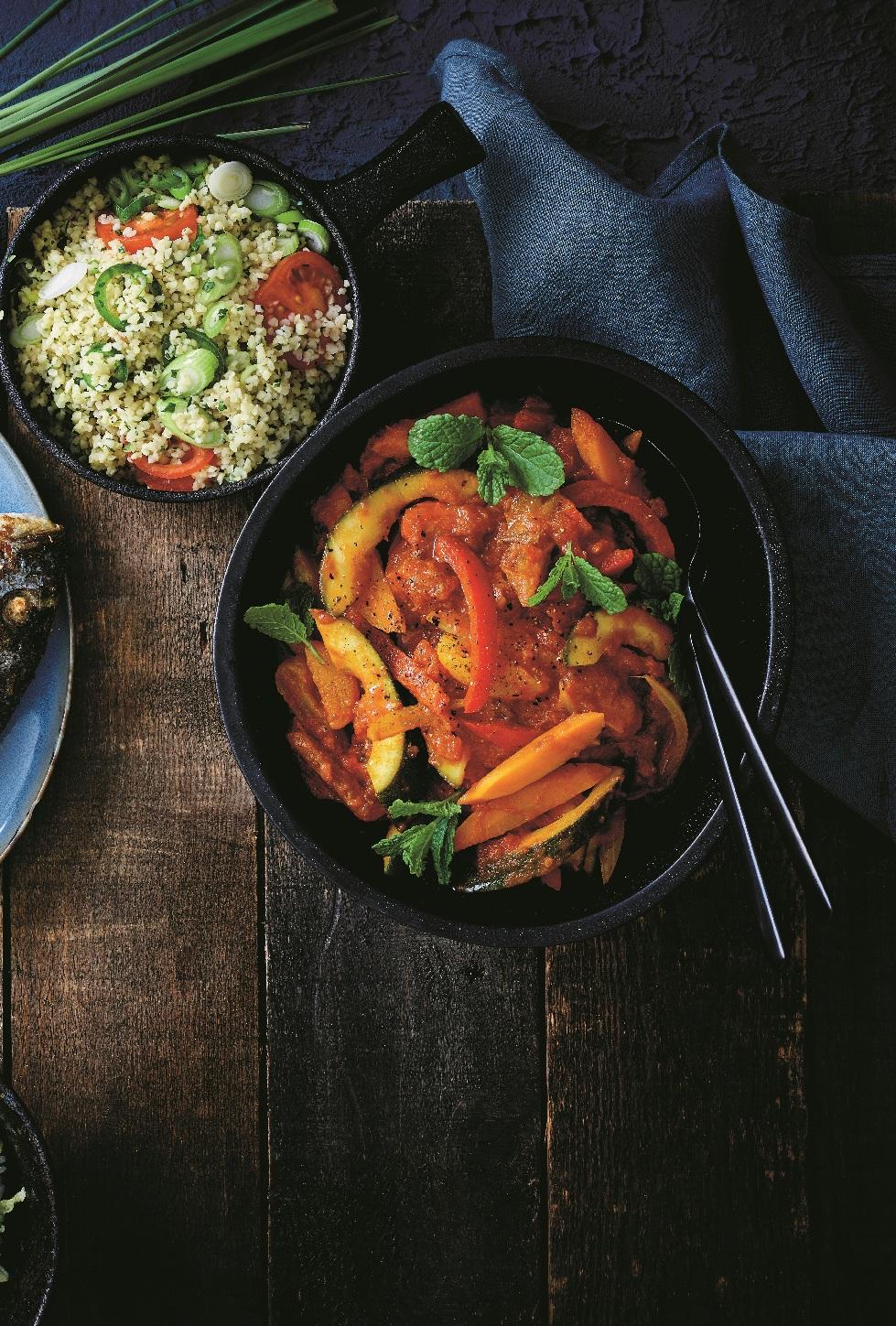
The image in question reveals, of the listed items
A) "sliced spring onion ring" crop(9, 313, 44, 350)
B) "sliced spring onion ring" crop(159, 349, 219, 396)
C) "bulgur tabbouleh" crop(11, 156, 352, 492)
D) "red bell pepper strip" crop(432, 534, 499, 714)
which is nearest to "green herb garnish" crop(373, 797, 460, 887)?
"red bell pepper strip" crop(432, 534, 499, 714)

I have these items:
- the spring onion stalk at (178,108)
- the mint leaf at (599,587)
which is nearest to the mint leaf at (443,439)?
A: the mint leaf at (599,587)

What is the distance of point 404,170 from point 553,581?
672 mm

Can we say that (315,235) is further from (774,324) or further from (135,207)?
(774,324)

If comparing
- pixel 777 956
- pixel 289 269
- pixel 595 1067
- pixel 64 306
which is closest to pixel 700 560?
pixel 777 956

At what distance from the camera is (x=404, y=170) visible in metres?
1.54

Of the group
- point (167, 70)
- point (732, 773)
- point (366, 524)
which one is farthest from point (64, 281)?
point (732, 773)

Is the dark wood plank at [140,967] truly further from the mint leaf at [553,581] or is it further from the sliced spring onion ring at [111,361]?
the mint leaf at [553,581]

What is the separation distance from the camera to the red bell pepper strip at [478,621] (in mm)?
1366

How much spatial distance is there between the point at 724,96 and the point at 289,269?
35.3 inches

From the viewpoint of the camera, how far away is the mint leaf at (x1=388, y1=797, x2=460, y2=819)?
141 cm

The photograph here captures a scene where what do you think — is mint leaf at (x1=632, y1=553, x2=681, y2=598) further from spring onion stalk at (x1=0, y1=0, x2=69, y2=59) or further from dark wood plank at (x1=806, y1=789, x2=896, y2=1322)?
spring onion stalk at (x1=0, y1=0, x2=69, y2=59)

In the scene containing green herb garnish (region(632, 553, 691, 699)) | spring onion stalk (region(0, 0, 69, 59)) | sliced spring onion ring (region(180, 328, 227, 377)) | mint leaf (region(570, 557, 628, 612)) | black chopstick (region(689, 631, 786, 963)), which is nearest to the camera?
black chopstick (region(689, 631, 786, 963))

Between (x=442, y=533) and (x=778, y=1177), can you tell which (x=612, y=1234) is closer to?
(x=778, y=1177)

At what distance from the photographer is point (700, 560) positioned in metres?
1.48
